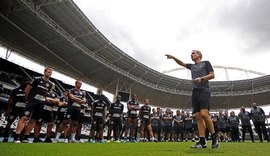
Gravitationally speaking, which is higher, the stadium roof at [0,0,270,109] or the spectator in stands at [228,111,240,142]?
the stadium roof at [0,0,270,109]

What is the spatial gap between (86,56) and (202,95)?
20079 millimetres

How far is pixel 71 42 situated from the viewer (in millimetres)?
20656

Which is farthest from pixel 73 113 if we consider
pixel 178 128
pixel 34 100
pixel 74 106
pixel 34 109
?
pixel 178 128

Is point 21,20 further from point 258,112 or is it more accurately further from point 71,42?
point 258,112

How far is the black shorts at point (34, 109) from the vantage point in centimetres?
617

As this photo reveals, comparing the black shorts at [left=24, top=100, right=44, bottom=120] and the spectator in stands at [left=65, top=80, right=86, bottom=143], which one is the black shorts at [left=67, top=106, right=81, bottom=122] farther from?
the black shorts at [left=24, top=100, right=44, bottom=120]

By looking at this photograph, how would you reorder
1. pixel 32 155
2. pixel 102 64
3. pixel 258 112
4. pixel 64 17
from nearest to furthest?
pixel 32 155 < pixel 258 112 < pixel 64 17 < pixel 102 64

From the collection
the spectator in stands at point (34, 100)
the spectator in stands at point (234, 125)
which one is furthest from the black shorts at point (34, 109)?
the spectator in stands at point (234, 125)

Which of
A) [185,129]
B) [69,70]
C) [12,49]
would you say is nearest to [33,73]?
[12,49]

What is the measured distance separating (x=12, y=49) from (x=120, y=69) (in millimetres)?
11463

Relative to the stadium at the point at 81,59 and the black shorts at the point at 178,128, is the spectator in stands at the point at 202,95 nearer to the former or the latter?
the stadium at the point at 81,59

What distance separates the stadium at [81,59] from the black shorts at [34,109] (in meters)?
4.34

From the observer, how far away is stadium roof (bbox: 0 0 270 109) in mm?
17750

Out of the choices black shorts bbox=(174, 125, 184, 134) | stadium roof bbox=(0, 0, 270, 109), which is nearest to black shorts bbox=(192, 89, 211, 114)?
black shorts bbox=(174, 125, 184, 134)
